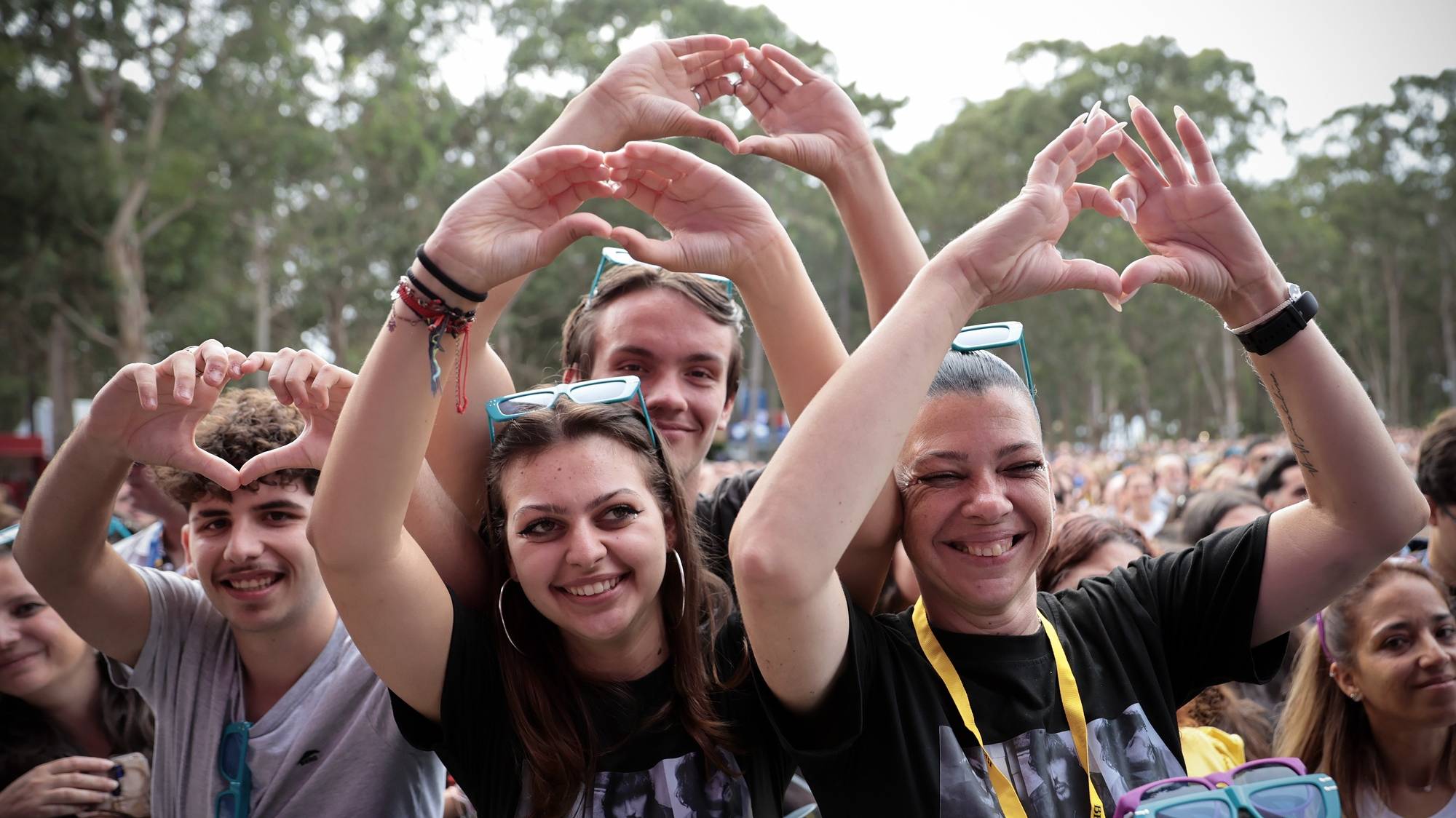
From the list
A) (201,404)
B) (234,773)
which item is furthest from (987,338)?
(234,773)

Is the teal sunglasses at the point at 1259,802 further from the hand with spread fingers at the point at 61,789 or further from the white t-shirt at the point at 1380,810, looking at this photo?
the hand with spread fingers at the point at 61,789

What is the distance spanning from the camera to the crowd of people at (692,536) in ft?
6.51

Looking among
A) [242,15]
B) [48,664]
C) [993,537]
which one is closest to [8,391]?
[242,15]

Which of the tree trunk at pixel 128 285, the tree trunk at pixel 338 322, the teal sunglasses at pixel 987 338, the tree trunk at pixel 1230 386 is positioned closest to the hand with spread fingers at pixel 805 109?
the teal sunglasses at pixel 987 338

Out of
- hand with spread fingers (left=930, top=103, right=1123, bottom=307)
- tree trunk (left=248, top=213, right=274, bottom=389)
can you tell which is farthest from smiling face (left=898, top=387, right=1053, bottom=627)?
tree trunk (left=248, top=213, right=274, bottom=389)

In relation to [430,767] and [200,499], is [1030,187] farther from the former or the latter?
[200,499]

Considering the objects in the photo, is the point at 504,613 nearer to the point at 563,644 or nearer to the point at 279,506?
the point at 563,644

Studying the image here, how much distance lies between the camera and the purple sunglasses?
5.66 ft

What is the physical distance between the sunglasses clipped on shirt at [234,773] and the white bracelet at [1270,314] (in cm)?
241

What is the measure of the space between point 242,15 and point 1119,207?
18642 mm

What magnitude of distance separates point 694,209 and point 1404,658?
2.46 m

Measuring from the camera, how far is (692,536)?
98.5 inches

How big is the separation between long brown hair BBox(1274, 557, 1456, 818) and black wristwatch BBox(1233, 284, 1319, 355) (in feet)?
4.37

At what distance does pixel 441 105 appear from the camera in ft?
83.3
